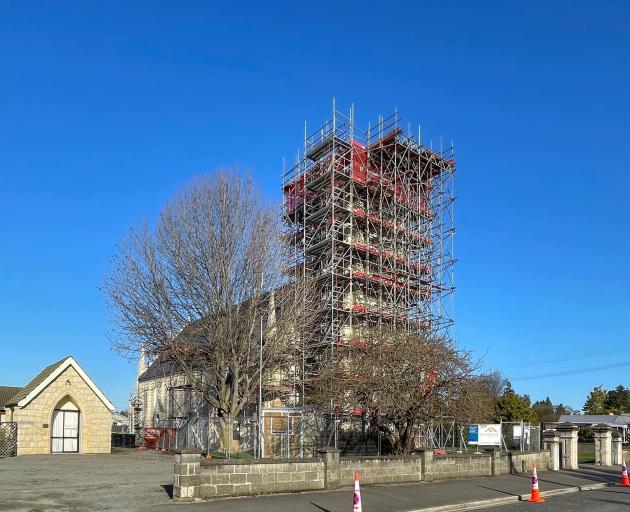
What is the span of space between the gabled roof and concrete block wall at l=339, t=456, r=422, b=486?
2196 cm

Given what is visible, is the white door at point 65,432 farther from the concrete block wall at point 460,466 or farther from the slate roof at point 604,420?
the slate roof at point 604,420

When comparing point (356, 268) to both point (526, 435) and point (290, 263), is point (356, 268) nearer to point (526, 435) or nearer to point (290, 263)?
point (290, 263)

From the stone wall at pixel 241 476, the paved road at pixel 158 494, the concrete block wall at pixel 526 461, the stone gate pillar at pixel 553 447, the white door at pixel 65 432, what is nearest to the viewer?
the paved road at pixel 158 494

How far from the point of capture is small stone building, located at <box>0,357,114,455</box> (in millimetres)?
33906

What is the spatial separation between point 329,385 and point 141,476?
11.1 meters

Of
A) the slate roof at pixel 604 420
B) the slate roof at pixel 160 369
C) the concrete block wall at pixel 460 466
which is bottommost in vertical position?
the slate roof at pixel 604 420

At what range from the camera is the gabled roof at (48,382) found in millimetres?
34062

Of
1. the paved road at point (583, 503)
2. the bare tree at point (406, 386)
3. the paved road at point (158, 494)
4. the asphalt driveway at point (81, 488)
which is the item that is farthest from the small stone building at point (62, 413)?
the paved road at point (583, 503)

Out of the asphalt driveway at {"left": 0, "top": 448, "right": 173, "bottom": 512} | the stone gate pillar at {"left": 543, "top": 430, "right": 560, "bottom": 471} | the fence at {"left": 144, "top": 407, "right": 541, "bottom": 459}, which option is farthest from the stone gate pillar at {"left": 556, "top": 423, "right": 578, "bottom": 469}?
the asphalt driveway at {"left": 0, "top": 448, "right": 173, "bottom": 512}

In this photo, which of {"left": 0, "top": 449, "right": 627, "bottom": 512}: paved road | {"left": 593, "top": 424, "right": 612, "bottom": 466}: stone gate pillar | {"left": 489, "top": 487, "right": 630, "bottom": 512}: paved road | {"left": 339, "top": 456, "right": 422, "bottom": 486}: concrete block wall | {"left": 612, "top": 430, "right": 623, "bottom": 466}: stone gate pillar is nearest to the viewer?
{"left": 0, "top": 449, "right": 627, "bottom": 512}: paved road

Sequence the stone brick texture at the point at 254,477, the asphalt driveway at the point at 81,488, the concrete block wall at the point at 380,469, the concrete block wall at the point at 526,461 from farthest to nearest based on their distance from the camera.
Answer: the concrete block wall at the point at 526,461
the concrete block wall at the point at 380,469
the stone brick texture at the point at 254,477
the asphalt driveway at the point at 81,488

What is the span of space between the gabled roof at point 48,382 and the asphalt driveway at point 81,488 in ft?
37.4

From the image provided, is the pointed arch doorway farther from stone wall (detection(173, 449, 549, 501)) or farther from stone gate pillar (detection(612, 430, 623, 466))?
stone gate pillar (detection(612, 430, 623, 466))

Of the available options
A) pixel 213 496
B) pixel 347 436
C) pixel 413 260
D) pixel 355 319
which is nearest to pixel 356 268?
pixel 355 319
